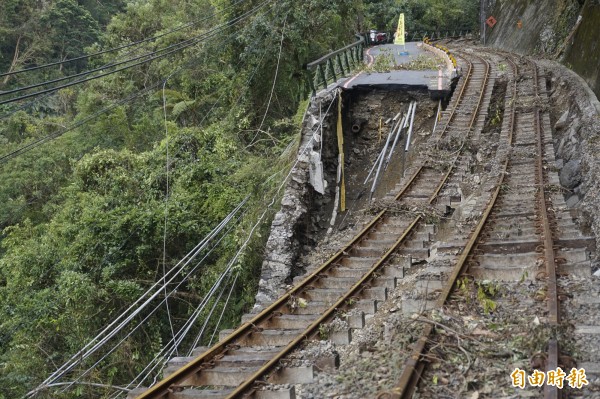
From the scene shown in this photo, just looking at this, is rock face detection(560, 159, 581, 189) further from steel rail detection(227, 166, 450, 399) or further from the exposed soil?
steel rail detection(227, 166, 450, 399)

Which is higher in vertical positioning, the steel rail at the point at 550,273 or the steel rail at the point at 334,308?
the steel rail at the point at 550,273

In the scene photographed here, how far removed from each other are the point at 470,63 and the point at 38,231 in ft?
60.4

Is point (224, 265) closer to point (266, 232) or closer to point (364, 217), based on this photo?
point (266, 232)

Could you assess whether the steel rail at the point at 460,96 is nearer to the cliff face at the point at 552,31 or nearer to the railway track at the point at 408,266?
the railway track at the point at 408,266

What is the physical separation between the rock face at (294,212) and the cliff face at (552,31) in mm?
7213

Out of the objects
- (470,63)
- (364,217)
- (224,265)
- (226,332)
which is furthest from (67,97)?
(226,332)

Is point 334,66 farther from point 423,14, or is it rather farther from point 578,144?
point 423,14

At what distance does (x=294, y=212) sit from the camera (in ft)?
44.4

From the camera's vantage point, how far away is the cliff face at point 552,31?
18922mm

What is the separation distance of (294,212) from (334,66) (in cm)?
795

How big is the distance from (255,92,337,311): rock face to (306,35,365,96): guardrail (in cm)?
93

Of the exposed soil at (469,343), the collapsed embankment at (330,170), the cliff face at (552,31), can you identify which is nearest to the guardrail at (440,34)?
the cliff face at (552,31)

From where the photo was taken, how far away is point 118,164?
62.4ft

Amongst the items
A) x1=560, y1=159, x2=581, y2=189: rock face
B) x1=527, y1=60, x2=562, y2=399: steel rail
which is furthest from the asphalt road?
x1=560, y1=159, x2=581, y2=189: rock face
